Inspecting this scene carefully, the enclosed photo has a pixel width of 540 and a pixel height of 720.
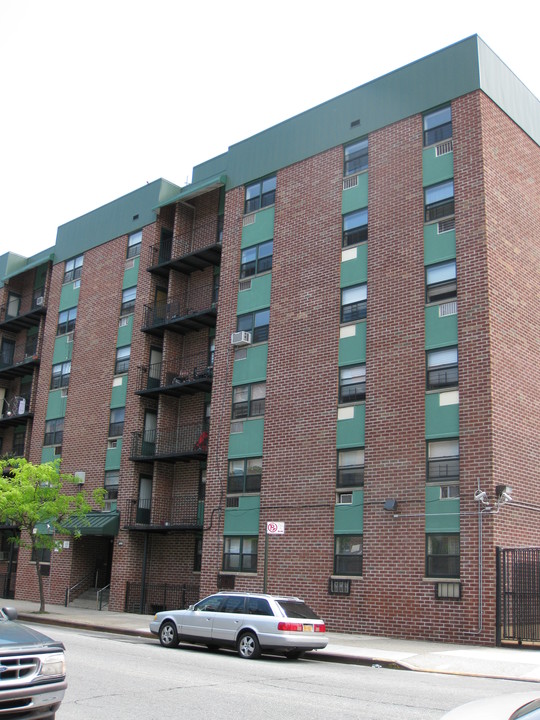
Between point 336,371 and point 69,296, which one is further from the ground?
point 69,296

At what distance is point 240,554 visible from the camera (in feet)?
88.1

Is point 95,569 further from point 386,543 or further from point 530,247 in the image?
point 530,247

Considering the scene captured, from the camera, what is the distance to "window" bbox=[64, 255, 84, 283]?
39406 mm

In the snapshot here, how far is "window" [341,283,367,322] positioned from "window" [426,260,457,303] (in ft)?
7.99

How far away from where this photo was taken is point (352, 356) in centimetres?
2528

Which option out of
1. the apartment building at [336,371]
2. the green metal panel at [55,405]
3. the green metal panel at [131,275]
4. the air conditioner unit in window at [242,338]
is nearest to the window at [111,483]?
the apartment building at [336,371]

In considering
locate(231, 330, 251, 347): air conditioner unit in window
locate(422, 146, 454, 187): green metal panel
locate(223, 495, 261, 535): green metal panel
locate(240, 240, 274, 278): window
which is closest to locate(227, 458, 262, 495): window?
locate(223, 495, 261, 535): green metal panel

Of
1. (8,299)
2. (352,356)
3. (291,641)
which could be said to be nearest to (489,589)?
(291,641)

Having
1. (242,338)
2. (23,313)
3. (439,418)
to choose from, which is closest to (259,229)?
(242,338)

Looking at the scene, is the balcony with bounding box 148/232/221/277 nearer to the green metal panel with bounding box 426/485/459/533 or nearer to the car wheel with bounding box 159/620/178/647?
the green metal panel with bounding box 426/485/459/533

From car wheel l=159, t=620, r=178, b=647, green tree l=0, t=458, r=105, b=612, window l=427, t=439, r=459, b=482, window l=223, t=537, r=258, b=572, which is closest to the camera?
car wheel l=159, t=620, r=178, b=647

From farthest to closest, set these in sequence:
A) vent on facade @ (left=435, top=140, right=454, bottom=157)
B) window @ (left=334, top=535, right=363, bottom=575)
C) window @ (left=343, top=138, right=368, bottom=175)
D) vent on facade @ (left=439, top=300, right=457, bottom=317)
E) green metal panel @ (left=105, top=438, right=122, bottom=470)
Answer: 1. green metal panel @ (left=105, top=438, right=122, bottom=470)
2. window @ (left=343, top=138, right=368, bottom=175)
3. vent on facade @ (left=435, top=140, right=454, bottom=157)
4. window @ (left=334, top=535, right=363, bottom=575)
5. vent on facade @ (left=439, top=300, right=457, bottom=317)

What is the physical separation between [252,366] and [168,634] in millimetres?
11890

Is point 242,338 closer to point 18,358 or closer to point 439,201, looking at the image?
point 439,201
